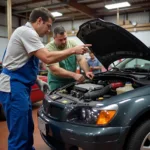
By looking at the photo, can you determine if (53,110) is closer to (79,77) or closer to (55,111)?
(55,111)

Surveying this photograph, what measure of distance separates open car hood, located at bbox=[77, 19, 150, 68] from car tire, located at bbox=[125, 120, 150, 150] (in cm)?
80

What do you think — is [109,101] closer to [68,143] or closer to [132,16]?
[68,143]

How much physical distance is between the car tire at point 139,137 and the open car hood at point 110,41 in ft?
2.62

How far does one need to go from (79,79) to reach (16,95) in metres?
0.93

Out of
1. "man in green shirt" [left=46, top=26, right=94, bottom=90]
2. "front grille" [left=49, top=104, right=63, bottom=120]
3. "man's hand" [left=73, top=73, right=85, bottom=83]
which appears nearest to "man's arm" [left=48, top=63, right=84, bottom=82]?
"man's hand" [left=73, top=73, right=85, bottom=83]

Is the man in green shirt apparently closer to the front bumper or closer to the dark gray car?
the dark gray car

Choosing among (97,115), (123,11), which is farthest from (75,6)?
(97,115)

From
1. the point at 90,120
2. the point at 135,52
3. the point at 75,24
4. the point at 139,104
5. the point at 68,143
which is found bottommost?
the point at 68,143

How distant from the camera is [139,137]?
6.52 feet

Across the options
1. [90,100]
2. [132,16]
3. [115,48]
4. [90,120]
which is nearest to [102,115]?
[90,120]

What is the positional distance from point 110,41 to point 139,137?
1.22 metres

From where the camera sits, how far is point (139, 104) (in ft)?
6.45

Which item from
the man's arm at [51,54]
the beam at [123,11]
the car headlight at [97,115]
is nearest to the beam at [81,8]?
the beam at [123,11]

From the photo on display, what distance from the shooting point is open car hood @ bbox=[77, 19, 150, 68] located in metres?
2.38
